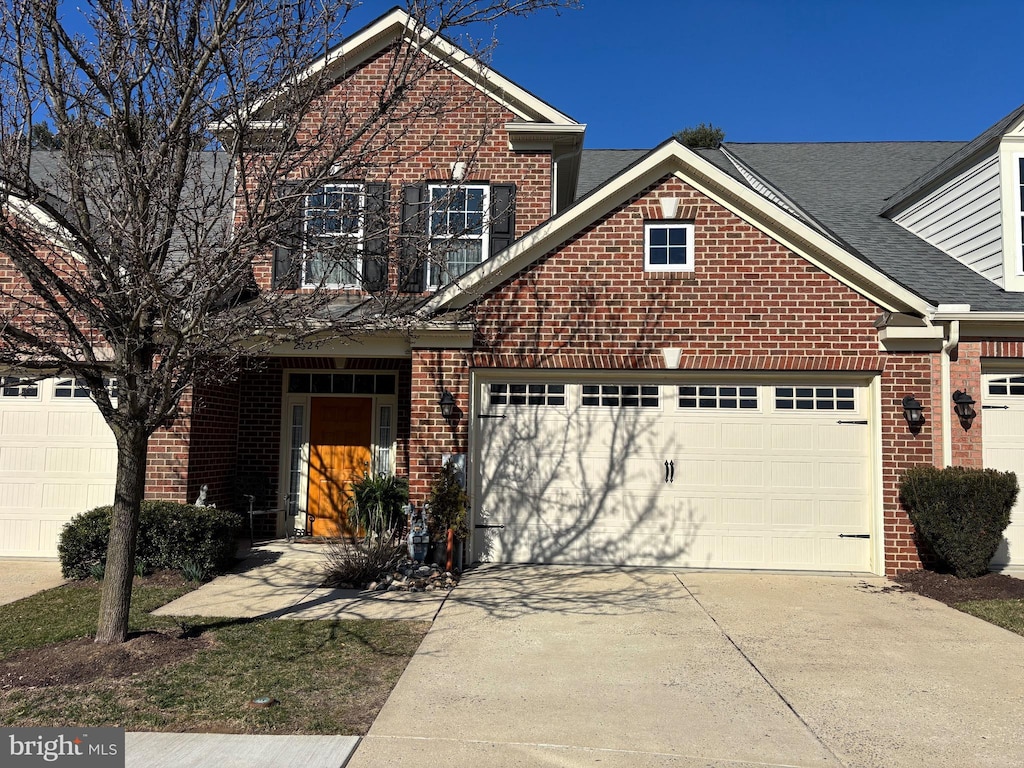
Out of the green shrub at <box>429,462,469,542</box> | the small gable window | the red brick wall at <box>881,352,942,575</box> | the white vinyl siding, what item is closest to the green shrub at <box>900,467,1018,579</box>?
the red brick wall at <box>881,352,942,575</box>

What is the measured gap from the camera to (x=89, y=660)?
5.23 m

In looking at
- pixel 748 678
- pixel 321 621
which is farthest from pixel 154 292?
pixel 748 678

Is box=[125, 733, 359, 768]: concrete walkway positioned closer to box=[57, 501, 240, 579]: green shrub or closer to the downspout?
box=[57, 501, 240, 579]: green shrub

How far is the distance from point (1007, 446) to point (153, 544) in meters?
10.5

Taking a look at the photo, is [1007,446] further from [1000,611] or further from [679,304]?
[679,304]

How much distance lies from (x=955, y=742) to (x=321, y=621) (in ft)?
16.3

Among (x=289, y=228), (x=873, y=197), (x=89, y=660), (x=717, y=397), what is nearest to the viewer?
(x=89, y=660)

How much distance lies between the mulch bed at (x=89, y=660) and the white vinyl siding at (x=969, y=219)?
10.7m

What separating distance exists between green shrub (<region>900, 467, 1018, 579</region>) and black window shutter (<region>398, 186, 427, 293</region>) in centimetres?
635

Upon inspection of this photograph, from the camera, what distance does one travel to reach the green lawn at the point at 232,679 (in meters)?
Result: 4.31

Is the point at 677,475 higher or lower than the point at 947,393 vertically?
lower

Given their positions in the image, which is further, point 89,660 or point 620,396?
point 620,396

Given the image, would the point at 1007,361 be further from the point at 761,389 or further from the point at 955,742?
the point at 955,742

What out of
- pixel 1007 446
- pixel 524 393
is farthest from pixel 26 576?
pixel 1007 446
